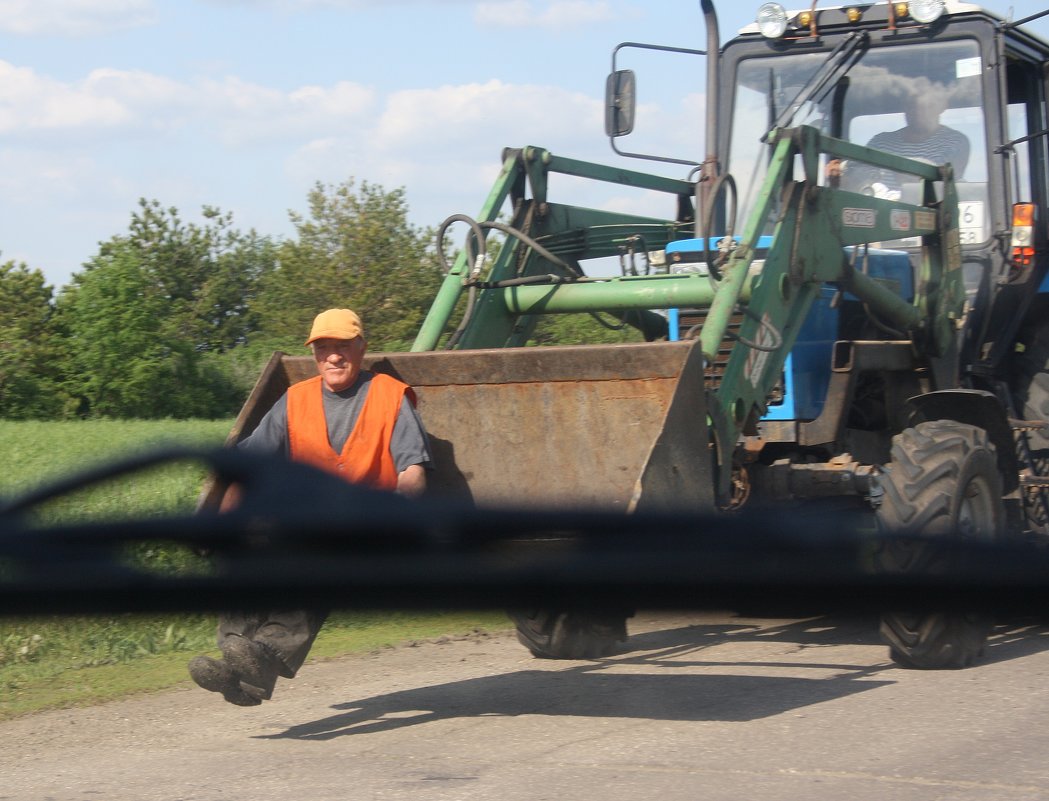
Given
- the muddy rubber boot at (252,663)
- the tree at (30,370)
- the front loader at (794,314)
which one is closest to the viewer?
the muddy rubber boot at (252,663)

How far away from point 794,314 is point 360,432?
231 cm

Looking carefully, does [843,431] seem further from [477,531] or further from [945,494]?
[477,531]

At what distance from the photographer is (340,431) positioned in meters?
6.04

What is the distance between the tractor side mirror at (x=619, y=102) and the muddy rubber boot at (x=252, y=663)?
420 centimetres

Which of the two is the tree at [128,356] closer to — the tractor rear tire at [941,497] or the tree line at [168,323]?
the tree line at [168,323]

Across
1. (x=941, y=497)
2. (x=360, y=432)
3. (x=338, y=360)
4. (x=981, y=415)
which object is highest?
(x=338, y=360)

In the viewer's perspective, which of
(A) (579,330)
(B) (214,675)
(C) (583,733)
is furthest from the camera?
(A) (579,330)

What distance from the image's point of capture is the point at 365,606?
7.41ft

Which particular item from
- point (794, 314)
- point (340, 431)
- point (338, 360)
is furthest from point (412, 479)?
point (794, 314)

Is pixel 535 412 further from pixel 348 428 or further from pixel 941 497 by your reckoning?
pixel 941 497

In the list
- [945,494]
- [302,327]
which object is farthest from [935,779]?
[302,327]

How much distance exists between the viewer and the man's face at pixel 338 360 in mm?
6047

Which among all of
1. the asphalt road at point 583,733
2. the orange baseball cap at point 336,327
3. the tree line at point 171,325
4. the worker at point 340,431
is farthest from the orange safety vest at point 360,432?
the tree line at point 171,325

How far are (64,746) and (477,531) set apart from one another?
13.6 feet
